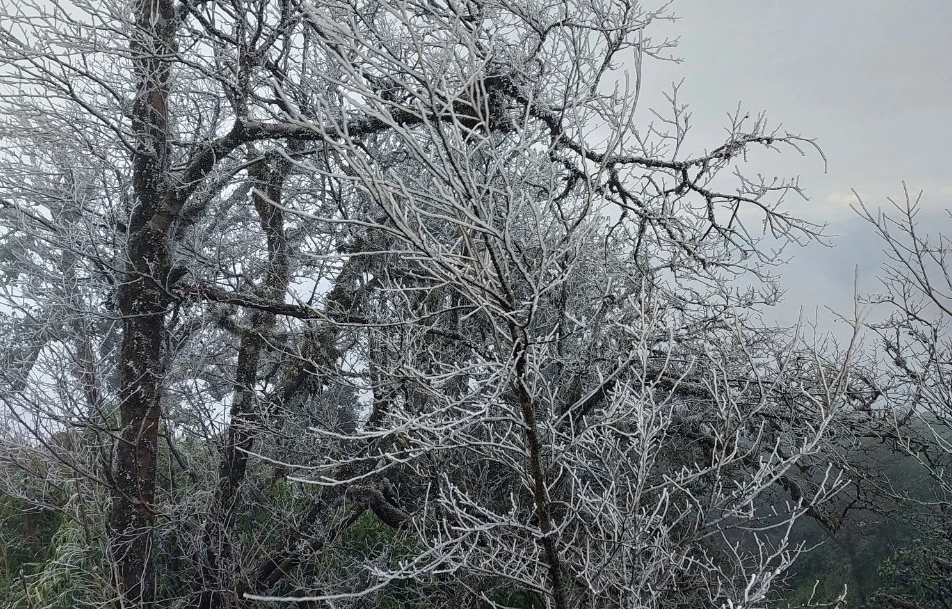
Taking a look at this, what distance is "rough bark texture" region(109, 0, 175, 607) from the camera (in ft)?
20.4

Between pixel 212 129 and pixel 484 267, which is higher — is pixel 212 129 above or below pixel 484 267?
above

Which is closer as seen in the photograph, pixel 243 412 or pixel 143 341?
pixel 243 412

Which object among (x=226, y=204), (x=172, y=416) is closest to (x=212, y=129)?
(x=226, y=204)

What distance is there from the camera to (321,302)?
6.64 m

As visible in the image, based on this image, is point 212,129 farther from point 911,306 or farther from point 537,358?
point 911,306

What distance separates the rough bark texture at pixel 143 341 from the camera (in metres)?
6.23

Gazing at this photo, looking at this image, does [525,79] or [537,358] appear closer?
[537,358]

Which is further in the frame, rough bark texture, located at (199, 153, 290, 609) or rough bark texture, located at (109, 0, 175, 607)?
rough bark texture, located at (109, 0, 175, 607)

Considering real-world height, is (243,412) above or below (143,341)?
below

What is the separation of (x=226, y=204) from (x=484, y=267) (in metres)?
6.41

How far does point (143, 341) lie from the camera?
6.40 metres

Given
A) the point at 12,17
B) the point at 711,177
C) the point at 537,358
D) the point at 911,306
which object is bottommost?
the point at 537,358

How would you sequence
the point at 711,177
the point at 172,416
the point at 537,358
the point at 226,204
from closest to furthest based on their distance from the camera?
the point at 537,358 < the point at 711,177 < the point at 172,416 < the point at 226,204

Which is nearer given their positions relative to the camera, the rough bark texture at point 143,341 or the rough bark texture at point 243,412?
the rough bark texture at point 243,412
